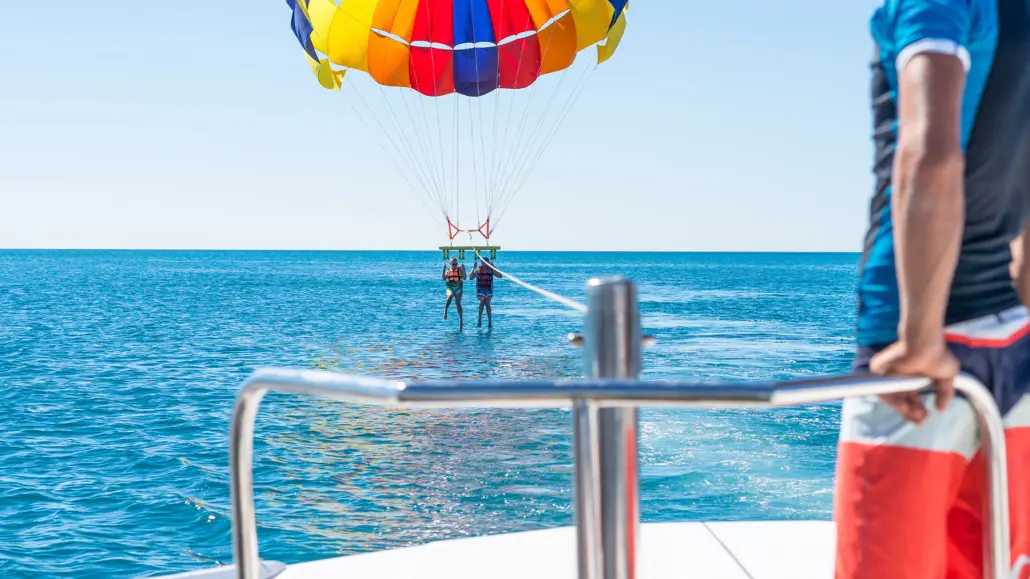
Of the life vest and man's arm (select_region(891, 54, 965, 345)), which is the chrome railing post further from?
the life vest

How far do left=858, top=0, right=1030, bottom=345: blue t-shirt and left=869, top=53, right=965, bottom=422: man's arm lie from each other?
0.34ft

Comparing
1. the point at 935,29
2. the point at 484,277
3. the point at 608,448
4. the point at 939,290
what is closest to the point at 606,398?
the point at 608,448

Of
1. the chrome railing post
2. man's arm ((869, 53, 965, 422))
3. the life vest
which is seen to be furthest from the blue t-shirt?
the life vest

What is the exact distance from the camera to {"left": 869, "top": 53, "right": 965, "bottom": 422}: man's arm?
1459 mm

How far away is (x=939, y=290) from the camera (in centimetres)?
147

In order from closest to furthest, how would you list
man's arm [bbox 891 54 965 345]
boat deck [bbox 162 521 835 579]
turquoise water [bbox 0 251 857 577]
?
man's arm [bbox 891 54 965 345] < boat deck [bbox 162 521 835 579] < turquoise water [bbox 0 251 857 577]

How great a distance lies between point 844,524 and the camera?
1655mm

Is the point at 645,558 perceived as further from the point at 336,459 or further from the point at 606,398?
the point at 336,459

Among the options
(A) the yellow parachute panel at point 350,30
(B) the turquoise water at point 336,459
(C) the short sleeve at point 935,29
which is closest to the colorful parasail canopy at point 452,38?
(A) the yellow parachute panel at point 350,30

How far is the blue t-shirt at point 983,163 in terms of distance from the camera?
5.21 ft

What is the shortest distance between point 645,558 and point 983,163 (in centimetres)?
192

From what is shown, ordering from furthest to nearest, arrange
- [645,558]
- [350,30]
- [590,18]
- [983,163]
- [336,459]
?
[590,18], [350,30], [336,459], [645,558], [983,163]

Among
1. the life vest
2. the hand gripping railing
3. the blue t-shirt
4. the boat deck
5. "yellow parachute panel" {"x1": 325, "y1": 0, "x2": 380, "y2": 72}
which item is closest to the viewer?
the hand gripping railing

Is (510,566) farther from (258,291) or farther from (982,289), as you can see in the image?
(258,291)
